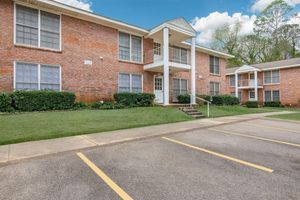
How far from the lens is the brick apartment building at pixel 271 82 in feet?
79.3

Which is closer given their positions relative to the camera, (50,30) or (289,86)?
(50,30)

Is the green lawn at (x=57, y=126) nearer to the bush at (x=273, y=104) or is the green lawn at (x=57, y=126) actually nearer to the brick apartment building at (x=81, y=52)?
the brick apartment building at (x=81, y=52)

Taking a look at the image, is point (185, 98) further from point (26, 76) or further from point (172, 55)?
point (26, 76)

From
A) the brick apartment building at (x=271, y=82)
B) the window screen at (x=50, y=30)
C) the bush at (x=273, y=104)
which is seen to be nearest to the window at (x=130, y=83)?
the window screen at (x=50, y=30)

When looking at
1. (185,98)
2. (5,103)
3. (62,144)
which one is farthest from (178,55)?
(62,144)

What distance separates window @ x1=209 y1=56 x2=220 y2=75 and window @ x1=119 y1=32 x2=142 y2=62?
9.85 m

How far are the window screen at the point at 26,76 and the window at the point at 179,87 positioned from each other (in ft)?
37.9

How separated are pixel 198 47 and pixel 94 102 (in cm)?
1210

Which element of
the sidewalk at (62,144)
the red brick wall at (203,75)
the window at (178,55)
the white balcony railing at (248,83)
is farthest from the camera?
the white balcony railing at (248,83)

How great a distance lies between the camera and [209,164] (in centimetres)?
384

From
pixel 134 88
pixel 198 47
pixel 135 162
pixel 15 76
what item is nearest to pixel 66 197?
pixel 135 162

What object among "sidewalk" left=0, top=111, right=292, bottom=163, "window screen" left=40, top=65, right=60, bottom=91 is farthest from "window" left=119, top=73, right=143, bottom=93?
"sidewalk" left=0, top=111, right=292, bottom=163

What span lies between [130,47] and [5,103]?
9253 mm

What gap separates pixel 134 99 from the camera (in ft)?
44.2
